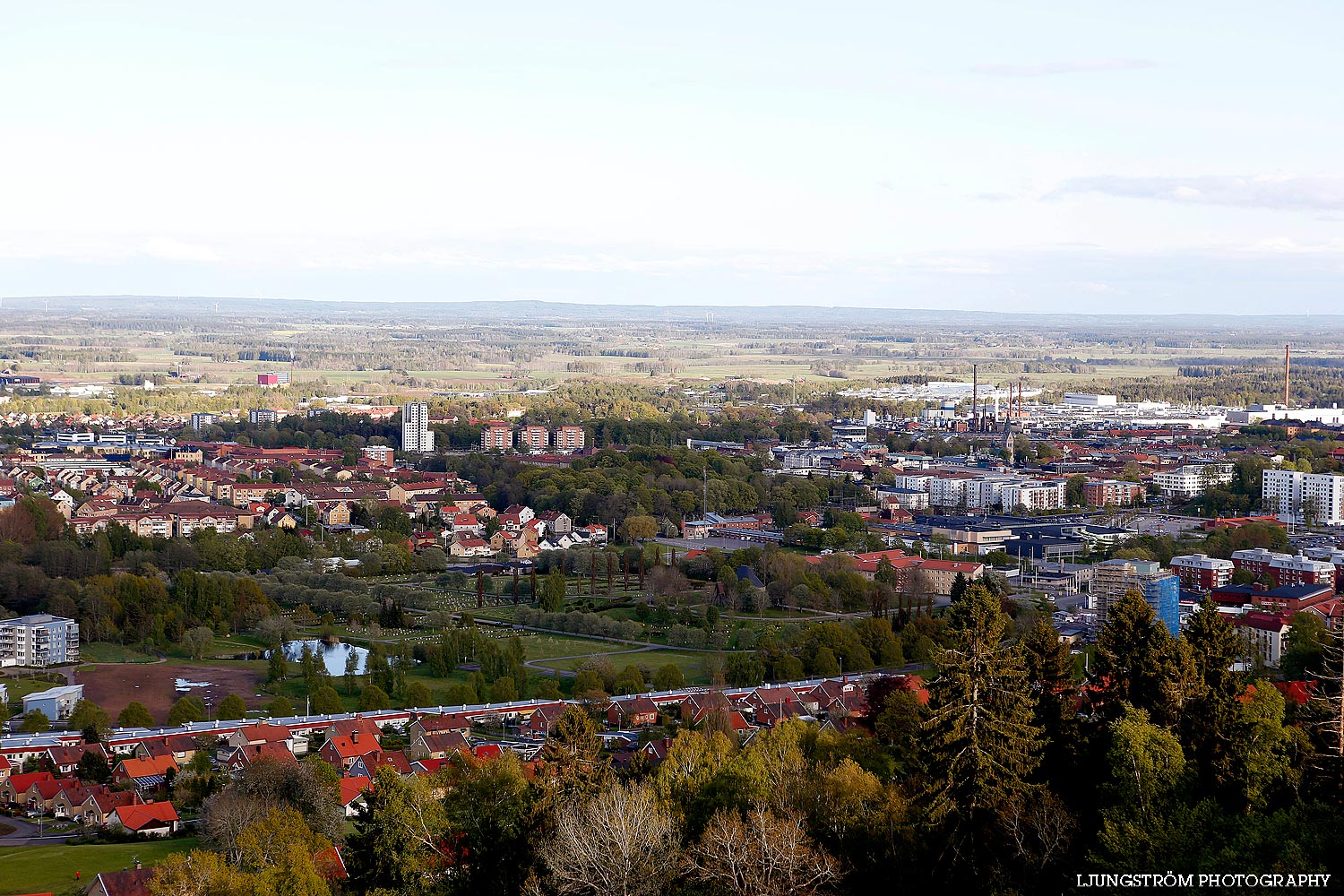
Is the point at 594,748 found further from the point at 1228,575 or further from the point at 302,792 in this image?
the point at 1228,575

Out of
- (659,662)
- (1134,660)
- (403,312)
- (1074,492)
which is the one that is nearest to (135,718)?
(659,662)

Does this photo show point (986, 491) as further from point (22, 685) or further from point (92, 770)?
point (92, 770)

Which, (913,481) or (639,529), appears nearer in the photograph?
(639,529)

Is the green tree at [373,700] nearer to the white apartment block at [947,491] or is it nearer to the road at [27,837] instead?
the road at [27,837]

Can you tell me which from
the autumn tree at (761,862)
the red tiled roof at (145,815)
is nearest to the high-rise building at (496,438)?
the red tiled roof at (145,815)

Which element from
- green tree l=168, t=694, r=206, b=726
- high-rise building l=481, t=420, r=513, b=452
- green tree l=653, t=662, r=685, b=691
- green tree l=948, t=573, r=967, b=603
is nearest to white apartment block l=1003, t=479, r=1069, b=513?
green tree l=948, t=573, r=967, b=603

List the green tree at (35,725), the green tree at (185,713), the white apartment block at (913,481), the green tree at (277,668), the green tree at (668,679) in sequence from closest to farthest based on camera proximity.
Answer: the green tree at (35,725) < the green tree at (185,713) < the green tree at (668,679) < the green tree at (277,668) < the white apartment block at (913,481)
